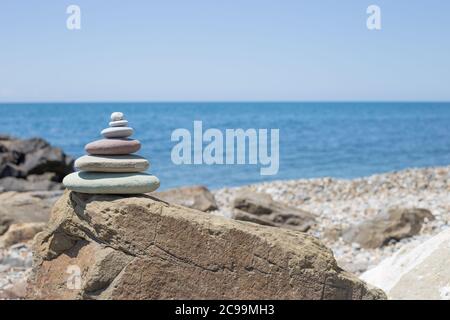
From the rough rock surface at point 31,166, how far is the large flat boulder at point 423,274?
32.5 feet

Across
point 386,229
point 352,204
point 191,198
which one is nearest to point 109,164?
point 386,229

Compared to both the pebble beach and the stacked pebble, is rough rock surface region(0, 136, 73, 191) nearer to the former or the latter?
the pebble beach

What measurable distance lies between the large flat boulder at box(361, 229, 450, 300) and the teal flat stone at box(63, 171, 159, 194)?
9.35 feet

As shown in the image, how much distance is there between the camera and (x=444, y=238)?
6293 millimetres

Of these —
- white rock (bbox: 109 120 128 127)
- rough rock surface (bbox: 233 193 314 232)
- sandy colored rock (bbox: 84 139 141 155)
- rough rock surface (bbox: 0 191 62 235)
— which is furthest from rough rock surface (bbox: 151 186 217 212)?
sandy colored rock (bbox: 84 139 141 155)

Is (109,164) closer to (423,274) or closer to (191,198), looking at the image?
(423,274)

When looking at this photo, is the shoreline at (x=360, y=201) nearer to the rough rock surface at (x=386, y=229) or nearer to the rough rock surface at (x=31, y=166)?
the rough rock surface at (x=386, y=229)

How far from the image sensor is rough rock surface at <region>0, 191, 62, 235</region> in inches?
411

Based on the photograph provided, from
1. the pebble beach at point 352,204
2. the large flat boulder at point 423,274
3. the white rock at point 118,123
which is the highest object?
the white rock at point 118,123

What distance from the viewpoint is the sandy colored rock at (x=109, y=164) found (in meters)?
5.08

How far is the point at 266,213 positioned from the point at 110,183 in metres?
6.06

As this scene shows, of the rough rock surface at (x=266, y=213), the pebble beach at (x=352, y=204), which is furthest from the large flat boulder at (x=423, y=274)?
the rough rock surface at (x=266, y=213)

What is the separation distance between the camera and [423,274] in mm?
6059
